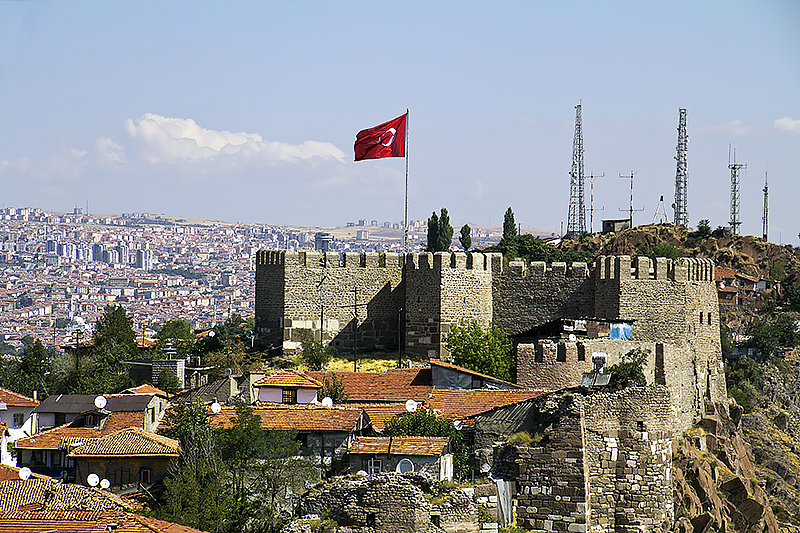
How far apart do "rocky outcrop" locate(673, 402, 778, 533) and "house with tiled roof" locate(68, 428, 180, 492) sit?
13.8 meters

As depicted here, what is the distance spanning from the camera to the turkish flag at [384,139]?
48.2 m

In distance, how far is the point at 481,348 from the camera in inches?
1559

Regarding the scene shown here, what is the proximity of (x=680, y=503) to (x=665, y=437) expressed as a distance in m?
12.9

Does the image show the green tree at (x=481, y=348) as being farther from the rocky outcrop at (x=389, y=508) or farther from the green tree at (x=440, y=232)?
the green tree at (x=440, y=232)

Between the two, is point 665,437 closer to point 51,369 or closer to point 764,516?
point 764,516

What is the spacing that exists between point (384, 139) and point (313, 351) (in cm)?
1057

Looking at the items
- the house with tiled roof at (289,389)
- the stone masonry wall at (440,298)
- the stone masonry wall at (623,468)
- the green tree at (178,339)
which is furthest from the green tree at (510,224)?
the stone masonry wall at (623,468)

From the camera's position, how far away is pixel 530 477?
63.5 ft

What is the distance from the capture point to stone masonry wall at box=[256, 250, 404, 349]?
150 ft

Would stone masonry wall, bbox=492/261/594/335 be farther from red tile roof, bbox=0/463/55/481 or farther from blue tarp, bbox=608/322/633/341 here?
red tile roof, bbox=0/463/55/481

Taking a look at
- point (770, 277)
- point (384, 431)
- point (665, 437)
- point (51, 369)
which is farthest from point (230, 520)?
point (770, 277)

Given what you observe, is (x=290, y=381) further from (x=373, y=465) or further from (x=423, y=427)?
(x=373, y=465)

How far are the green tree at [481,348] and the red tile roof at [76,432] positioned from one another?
1129cm

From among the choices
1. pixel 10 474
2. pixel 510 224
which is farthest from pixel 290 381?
pixel 510 224
